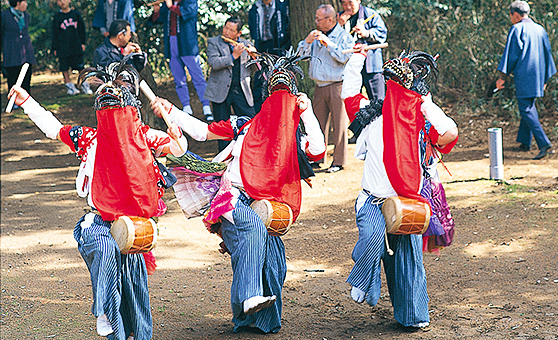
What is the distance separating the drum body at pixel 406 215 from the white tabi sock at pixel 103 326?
71.2 inches

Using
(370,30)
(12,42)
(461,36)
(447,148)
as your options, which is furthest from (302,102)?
(12,42)

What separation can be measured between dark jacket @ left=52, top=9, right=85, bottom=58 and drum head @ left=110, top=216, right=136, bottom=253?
25.1 ft

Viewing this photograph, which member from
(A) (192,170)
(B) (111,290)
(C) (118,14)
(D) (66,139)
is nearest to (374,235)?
(A) (192,170)

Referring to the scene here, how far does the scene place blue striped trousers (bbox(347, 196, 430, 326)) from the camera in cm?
407

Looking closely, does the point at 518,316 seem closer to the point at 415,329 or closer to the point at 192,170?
the point at 415,329

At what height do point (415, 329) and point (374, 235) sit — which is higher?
point (374, 235)

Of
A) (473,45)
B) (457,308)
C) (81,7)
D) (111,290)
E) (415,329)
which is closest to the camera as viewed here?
(111,290)

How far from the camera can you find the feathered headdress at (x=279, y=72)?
13.9 ft

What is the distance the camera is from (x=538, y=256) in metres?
5.38

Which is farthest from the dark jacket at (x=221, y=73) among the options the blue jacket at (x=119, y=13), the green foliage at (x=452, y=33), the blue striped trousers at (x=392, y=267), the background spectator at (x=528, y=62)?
the blue striped trousers at (x=392, y=267)

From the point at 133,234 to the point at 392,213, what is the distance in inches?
62.2

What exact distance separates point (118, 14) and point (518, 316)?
7011 mm

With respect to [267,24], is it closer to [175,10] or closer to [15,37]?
[175,10]

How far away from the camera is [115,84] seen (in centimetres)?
393
